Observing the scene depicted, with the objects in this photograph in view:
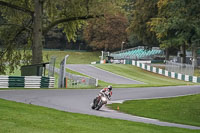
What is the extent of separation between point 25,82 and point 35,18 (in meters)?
7.26

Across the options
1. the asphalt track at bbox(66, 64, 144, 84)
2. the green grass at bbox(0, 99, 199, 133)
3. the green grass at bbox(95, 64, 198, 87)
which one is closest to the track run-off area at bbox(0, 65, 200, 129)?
the green grass at bbox(0, 99, 199, 133)

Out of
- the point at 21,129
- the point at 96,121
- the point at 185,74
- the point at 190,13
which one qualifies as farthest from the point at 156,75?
the point at 21,129

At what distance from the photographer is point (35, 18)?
34656mm

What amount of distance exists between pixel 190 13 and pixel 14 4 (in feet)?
59.9

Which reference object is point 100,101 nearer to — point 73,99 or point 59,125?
point 73,99

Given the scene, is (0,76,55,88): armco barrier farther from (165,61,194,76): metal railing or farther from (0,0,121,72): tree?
(165,61,194,76): metal railing

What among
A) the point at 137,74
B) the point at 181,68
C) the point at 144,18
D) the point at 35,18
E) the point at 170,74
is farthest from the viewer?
the point at 144,18

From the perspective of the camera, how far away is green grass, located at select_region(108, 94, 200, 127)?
60.6ft

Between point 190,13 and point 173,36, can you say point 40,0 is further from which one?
point 173,36

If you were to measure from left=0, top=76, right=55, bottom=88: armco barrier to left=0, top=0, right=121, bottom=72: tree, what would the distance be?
5311 millimetres

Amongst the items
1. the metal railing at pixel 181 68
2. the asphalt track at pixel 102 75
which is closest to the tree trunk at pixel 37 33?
the asphalt track at pixel 102 75

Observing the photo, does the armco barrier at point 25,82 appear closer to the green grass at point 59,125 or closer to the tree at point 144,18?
the green grass at point 59,125

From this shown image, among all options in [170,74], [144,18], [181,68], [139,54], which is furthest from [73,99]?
[139,54]

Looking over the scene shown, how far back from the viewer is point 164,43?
62.1 meters
